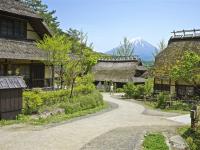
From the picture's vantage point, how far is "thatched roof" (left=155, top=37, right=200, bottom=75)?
41.2 meters

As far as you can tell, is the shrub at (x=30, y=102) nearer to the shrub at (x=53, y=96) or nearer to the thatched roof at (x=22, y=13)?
the shrub at (x=53, y=96)

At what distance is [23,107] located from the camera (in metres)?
20.6

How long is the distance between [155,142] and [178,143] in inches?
40.1

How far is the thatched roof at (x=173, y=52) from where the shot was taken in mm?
41219

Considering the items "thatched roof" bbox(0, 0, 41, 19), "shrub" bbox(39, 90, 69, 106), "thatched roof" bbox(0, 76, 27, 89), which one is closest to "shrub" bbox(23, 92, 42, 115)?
"shrub" bbox(39, 90, 69, 106)

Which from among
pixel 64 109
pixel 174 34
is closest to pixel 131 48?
pixel 174 34

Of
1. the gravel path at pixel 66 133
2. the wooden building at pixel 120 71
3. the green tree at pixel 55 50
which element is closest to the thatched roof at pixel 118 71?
the wooden building at pixel 120 71

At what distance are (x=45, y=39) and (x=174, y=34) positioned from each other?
2239 centimetres

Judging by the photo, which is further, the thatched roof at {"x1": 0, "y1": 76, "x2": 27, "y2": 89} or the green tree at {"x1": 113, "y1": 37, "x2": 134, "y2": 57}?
the green tree at {"x1": 113, "y1": 37, "x2": 134, "y2": 57}

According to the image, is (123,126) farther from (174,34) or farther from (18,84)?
(174,34)

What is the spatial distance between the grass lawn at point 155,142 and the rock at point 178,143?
36cm

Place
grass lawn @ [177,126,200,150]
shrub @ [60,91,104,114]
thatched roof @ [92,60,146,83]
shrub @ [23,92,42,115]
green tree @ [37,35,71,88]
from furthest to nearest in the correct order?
1. thatched roof @ [92,60,146,83]
2. green tree @ [37,35,71,88]
3. shrub @ [60,91,104,114]
4. shrub @ [23,92,42,115]
5. grass lawn @ [177,126,200,150]

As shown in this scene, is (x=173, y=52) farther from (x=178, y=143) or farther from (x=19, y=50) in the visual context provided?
(x=178, y=143)

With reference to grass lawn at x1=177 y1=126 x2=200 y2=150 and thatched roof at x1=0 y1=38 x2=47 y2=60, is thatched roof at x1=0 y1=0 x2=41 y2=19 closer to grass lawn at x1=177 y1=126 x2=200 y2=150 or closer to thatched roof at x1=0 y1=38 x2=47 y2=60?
thatched roof at x1=0 y1=38 x2=47 y2=60
